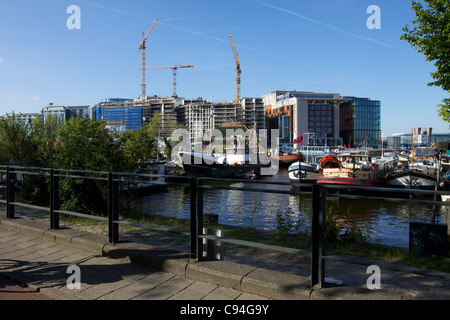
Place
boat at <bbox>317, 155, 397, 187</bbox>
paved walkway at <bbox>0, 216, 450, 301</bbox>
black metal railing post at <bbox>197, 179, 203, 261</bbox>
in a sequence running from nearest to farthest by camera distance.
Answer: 1. paved walkway at <bbox>0, 216, 450, 301</bbox>
2. black metal railing post at <bbox>197, 179, 203, 261</bbox>
3. boat at <bbox>317, 155, 397, 187</bbox>

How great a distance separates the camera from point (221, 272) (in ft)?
13.1

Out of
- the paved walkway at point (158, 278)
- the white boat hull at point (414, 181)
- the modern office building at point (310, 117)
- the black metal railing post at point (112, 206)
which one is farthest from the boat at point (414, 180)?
the modern office building at point (310, 117)

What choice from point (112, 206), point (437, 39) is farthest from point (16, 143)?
point (437, 39)

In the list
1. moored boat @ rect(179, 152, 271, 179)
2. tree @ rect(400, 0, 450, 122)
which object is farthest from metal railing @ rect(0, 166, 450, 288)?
moored boat @ rect(179, 152, 271, 179)

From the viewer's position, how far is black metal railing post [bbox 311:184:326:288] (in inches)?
134

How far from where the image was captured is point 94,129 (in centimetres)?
981

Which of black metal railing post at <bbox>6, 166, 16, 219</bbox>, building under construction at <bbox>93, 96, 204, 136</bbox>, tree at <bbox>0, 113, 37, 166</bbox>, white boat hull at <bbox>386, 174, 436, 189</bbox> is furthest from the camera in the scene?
building under construction at <bbox>93, 96, 204, 136</bbox>

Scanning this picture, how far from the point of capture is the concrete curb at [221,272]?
11.1 ft

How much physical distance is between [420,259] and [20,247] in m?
6.51

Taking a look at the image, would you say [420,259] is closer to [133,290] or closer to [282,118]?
[133,290]

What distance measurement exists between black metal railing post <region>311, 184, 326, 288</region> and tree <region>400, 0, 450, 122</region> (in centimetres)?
1187

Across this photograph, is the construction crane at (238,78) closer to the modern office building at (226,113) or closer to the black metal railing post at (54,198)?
the modern office building at (226,113)

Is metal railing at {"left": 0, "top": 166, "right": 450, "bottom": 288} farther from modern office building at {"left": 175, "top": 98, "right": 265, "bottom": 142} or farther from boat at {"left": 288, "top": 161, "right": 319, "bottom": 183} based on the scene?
modern office building at {"left": 175, "top": 98, "right": 265, "bottom": 142}

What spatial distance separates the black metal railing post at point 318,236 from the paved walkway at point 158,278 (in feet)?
0.43
